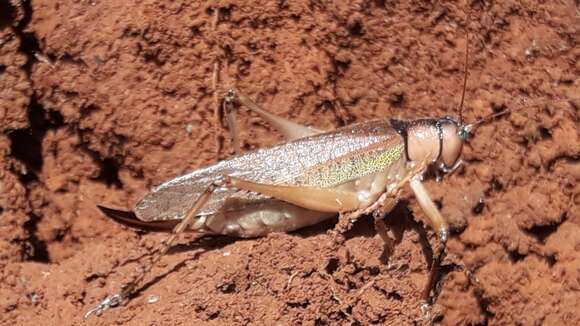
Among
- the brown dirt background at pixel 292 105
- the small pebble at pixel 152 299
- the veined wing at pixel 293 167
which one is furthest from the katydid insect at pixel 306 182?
the small pebble at pixel 152 299

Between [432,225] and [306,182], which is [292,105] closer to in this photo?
[306,182]

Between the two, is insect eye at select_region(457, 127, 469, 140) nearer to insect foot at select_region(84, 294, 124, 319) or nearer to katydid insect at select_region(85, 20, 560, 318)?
katydid insect at select_region(85, 20, 560, 318)

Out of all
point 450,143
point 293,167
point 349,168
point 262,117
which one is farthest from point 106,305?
point 450,143

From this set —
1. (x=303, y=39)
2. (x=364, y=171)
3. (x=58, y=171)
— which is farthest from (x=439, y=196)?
(x=58, y=171)

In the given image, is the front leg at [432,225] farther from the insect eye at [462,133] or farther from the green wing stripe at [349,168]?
Result: the insect eye at [462,133]

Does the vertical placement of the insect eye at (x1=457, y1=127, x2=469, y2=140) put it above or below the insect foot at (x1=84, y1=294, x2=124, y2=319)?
above

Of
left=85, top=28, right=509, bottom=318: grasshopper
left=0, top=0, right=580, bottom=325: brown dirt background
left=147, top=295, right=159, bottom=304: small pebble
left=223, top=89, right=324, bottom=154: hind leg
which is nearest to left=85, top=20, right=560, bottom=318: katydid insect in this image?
left=85, top=28, right=509, bottom=318: grasshopper
